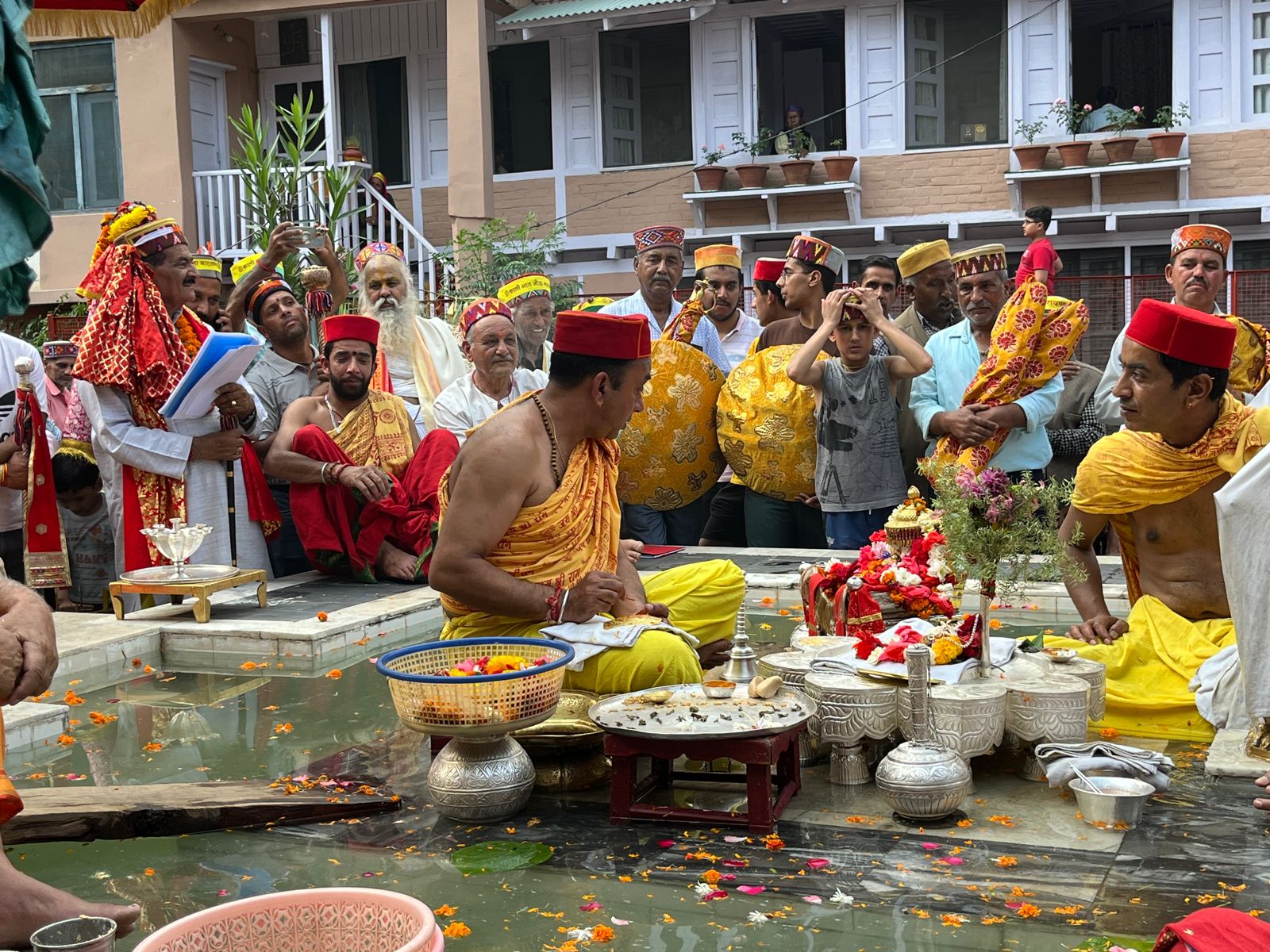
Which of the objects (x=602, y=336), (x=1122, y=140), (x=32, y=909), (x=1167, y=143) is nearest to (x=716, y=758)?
(x=602, y=336)

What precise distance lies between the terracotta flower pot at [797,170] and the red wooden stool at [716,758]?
1338cm

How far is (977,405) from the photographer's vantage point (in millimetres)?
7574

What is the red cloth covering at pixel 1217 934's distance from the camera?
259 centimetres

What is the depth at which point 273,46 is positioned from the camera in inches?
760

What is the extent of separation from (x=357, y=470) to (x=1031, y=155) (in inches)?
431

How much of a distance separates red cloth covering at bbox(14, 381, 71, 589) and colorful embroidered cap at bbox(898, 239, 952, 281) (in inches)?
201

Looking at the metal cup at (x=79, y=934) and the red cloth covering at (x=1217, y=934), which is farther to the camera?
the metal cup at (x=79, y=934)

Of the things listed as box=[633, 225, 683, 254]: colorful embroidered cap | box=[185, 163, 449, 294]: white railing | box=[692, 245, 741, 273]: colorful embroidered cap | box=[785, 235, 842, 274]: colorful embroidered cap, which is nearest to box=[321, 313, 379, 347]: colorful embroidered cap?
box=[633, 225, 683, 254]: colorful embroidered cap

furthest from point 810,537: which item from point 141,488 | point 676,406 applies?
point 141,488

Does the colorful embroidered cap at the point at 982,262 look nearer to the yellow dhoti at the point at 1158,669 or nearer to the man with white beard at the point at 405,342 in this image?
the yellow dhoti at the point at 1158,669

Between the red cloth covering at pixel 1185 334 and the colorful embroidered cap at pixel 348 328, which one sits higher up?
the colorful embroidered cap at pixel 348 328

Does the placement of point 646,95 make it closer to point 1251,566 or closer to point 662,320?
point 662,320

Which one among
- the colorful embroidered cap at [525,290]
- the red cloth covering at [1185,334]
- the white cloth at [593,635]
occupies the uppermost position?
the colorful embroidered cap at [525,290]

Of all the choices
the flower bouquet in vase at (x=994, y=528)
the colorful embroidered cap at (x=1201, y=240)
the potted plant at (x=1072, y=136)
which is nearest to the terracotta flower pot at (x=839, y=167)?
the potted plant at (x=1072, y=136)
